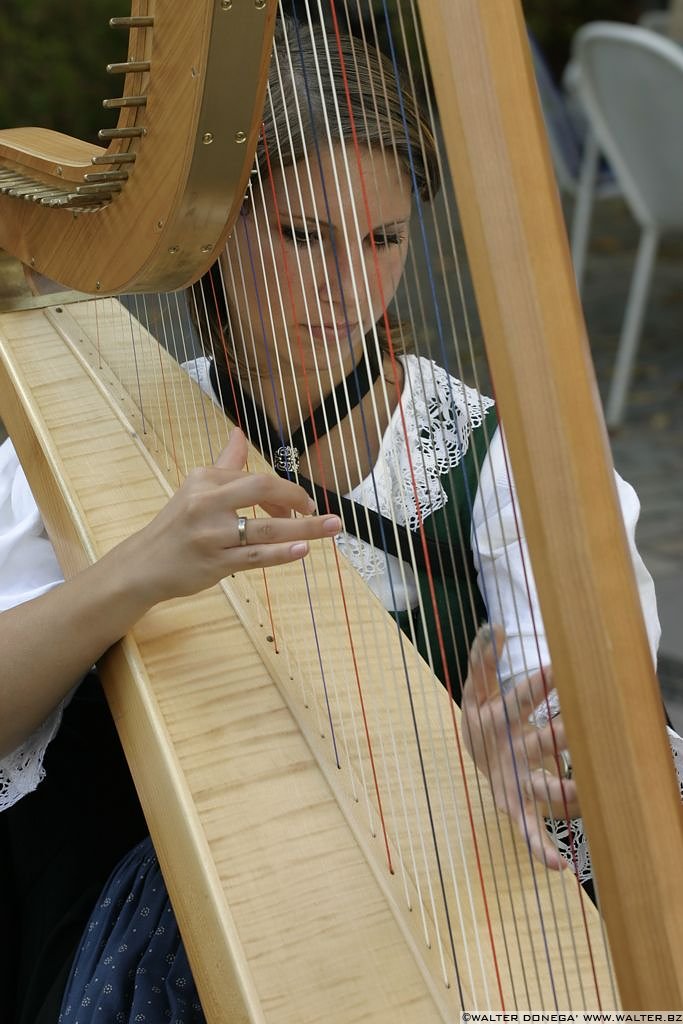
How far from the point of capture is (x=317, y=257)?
108 centimetres

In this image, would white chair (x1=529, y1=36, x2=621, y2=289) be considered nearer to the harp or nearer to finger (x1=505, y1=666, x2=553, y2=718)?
the harp

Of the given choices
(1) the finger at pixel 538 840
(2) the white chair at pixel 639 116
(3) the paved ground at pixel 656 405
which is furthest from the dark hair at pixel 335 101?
(2) the white chair at pixel 639 116

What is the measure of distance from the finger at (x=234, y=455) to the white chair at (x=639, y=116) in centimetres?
243

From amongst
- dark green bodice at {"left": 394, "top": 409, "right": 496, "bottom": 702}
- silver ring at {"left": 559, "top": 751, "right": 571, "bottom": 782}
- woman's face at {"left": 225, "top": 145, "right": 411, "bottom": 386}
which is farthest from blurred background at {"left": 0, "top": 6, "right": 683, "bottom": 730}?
silver ring at {"left": 559, "top": 751, "right": 571, "bottom": 782}

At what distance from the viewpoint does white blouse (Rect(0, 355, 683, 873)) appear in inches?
43.8

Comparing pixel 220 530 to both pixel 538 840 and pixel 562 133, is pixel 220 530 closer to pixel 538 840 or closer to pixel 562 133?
pixel 538 840

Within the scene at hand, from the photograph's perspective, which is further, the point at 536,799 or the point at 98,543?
the point at 98,543

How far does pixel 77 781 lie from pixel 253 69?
76 cm

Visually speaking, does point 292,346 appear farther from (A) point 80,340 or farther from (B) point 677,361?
(B) point 677,361

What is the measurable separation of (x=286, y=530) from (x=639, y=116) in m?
2.66

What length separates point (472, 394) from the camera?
1.16 m

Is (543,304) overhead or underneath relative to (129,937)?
overhead

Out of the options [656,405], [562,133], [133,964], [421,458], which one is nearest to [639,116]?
[562,133]

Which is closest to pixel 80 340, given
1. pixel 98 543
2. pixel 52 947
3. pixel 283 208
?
pixel 98 543
